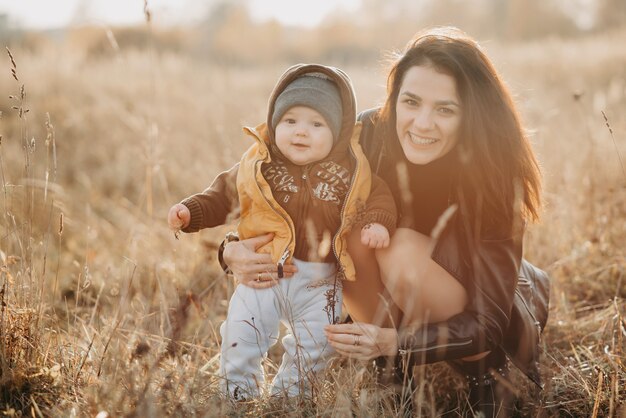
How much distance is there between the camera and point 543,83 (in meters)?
8.88

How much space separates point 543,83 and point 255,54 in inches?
521

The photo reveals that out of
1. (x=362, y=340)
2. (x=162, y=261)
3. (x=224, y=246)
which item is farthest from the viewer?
(x=162, y=261)

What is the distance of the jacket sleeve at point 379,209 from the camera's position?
216cm

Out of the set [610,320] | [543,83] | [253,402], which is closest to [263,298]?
[253,402]

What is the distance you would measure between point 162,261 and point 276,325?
1455 millimetres

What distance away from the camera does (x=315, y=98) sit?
7.02 feet

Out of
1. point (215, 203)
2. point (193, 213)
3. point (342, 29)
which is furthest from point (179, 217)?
point (342, 29)

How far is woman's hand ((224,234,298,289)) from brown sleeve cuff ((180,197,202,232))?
197 mm

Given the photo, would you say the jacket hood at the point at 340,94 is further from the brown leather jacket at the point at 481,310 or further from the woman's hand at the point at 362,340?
the woman's hand at the point at 362,340

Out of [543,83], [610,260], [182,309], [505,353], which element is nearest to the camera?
[182,309]

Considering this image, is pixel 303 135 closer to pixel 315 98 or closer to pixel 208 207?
pixel 315 98

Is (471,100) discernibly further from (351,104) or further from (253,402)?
(253,402)

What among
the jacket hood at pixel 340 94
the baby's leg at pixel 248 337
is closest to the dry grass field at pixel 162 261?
the baby's leg at pixel 248 337

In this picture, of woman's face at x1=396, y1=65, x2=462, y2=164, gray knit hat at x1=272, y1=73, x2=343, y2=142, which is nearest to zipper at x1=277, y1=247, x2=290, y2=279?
gray knit hat at x1=272, y1=73, x2=343, y2=142
